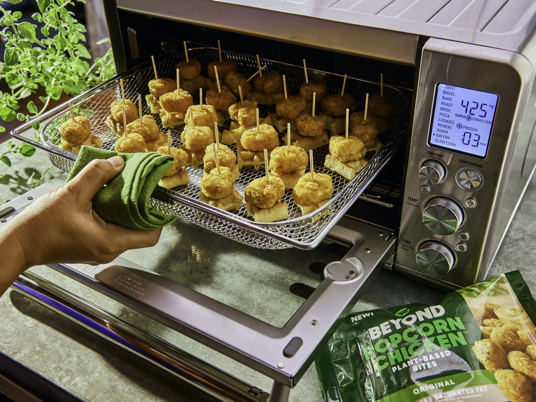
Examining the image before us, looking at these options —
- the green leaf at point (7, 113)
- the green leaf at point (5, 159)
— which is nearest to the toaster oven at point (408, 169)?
the green leaf at point (5, 159)

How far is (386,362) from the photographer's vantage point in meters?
0.83

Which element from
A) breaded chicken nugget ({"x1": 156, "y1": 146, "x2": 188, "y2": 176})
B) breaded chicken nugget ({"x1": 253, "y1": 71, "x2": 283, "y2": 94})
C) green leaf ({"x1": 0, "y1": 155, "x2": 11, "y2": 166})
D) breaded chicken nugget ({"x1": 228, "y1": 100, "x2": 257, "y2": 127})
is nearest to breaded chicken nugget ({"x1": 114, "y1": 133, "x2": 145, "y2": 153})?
breaded chicken nugget ({"x1": 156, "y1": 146, "x2": 188, "y2": 176})

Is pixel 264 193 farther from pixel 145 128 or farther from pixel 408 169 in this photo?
pixel 145 128

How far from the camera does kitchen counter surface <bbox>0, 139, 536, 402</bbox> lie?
2.99 ft

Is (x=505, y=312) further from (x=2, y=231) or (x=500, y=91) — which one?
(x=2, y=231)

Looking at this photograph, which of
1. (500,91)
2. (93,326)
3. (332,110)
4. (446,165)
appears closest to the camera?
(500,91)

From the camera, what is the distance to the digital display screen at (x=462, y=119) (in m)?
0.76

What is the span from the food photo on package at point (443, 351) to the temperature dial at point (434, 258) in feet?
0.18

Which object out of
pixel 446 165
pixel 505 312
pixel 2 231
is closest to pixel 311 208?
pixel 446 165

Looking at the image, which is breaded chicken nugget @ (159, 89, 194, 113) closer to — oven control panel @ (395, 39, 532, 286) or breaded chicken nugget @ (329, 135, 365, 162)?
breaded chicken nugget @ (329, 135, 365, 162)

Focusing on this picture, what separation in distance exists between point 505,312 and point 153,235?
68 cm

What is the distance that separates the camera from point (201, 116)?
49.4 inches

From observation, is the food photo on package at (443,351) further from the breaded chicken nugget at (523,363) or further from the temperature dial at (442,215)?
the temperature dial at (442,215)

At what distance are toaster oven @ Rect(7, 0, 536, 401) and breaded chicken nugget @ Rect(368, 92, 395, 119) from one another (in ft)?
0.27
